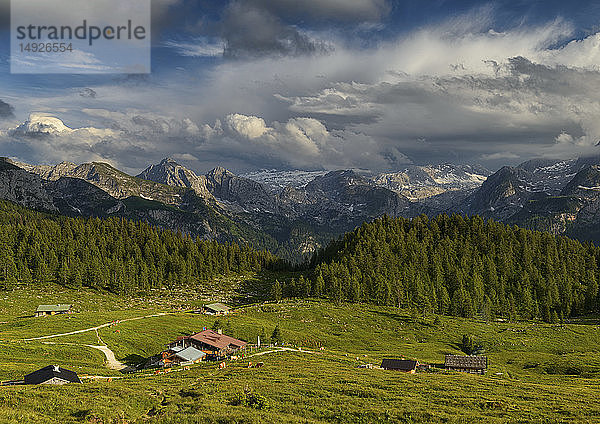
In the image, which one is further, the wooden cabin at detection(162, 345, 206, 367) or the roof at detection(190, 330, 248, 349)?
the roof at detection(190, 330, 248, 349)

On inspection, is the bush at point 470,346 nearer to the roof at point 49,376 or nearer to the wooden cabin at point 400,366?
the wooden cabin at point 400,366

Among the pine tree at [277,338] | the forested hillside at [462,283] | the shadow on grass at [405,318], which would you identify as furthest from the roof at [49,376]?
the forested hillside at [462,283]

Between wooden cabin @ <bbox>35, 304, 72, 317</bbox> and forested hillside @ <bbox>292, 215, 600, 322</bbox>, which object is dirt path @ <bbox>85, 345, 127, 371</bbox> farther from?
forested hillside @ <bbox>292, 215, 600, 322</bbox>

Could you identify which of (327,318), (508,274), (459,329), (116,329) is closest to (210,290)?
(327,318)

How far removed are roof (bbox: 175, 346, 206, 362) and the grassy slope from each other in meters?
4.81

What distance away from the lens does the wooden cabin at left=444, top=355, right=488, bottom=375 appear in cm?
8288

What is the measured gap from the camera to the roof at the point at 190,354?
3179 inches

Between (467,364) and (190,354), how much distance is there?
57.6 metres

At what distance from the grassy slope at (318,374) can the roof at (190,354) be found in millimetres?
4809

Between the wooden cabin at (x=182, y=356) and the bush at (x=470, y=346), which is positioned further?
the bush at (x=470, y=346)

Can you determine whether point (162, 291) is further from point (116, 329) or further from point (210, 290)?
point (116, 329)

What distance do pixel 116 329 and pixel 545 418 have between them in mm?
97819

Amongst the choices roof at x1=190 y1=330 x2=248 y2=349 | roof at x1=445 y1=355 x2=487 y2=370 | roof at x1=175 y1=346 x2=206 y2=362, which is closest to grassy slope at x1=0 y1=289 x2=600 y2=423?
roof at x1=445 y1=355 x2=487 y2=370

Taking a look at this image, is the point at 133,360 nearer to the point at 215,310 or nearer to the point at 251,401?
the point at 215,310
